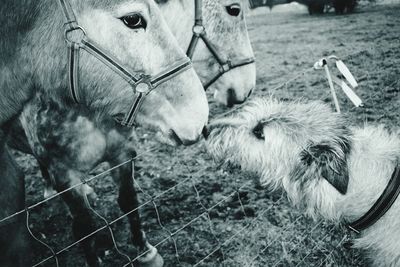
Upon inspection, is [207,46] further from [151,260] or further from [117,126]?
[151,260]

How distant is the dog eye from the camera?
2635mm

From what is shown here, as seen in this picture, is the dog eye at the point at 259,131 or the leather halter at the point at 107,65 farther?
the dog eye at the point at 259,131

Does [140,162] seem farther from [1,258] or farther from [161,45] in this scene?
[161,45]

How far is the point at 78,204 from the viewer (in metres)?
2.85

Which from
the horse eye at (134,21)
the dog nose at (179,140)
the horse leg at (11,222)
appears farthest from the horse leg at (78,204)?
the horse eye at (134,21)

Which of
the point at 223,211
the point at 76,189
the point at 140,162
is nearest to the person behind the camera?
the point at 76,189

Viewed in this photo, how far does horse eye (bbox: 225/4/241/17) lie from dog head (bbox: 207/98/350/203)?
1138 mm

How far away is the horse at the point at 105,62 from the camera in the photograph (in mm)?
1877

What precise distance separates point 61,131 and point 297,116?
2108 mm

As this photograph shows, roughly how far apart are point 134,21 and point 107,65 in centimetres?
34

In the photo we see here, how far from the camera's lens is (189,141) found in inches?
80.7

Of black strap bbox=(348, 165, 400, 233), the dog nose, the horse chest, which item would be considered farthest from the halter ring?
black strap bbox=(348, 165, 400, 233)

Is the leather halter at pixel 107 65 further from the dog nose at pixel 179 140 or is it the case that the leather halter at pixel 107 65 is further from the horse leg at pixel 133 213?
the horse leg at pixel 133 213

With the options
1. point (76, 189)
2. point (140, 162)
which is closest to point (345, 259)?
point (76, 189)
